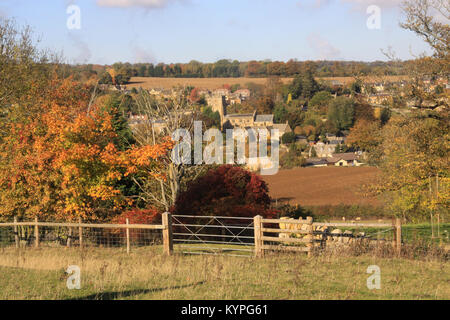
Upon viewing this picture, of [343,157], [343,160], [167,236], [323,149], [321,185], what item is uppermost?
[167,236]

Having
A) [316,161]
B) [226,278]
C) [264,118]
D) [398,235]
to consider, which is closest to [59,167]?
[226,278]

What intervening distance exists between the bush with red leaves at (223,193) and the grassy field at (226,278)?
9.59 m

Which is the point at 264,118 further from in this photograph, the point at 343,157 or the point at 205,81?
the point at 205,81

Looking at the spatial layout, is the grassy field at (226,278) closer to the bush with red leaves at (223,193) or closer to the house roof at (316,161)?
the bush with red leaves at (223,193)

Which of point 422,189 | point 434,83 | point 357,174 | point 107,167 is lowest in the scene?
point 357,174

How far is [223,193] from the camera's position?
77.8 ft

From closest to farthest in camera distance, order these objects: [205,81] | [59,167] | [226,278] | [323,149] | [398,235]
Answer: [226,278] → [398,235] → [59,167] → [323,149] → [205,81]

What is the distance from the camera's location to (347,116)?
109 m

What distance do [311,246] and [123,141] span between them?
20.0m

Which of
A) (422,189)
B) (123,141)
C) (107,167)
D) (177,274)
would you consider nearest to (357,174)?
(422,189)

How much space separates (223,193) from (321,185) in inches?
1600

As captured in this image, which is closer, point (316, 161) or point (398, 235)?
point (398, 235)
